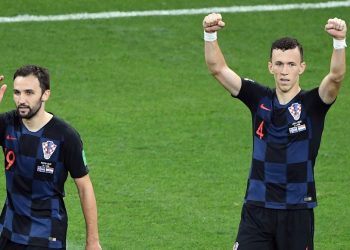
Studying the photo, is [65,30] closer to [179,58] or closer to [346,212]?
[179,58]

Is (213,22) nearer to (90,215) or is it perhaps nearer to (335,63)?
(335,63)

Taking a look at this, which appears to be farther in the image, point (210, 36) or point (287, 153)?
point (210, 36)

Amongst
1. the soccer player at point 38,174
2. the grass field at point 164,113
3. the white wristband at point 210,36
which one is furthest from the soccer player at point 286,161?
the grass field at point 164,113

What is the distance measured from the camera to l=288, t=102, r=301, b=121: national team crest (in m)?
9.68

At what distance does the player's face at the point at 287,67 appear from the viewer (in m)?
9.63

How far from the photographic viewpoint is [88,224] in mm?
9086

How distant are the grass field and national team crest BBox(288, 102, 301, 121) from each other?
9.38 ft

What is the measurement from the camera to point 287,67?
9617 millimetres

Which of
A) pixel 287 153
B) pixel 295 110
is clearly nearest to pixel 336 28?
pixel 295 110

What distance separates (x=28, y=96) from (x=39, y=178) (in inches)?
24.4

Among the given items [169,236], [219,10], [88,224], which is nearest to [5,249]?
[88,224]

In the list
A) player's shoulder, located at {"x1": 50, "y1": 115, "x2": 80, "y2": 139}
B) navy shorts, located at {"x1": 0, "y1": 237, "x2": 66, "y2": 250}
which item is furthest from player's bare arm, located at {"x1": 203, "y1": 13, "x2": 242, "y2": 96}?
navy shorts, located at {"x1": 0, "y1": 237, "x2": 66, "y2": 250}

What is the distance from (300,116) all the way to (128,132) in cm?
604

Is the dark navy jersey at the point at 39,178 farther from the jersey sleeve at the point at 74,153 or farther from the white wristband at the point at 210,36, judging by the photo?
the white wristband at the point at 210,36
